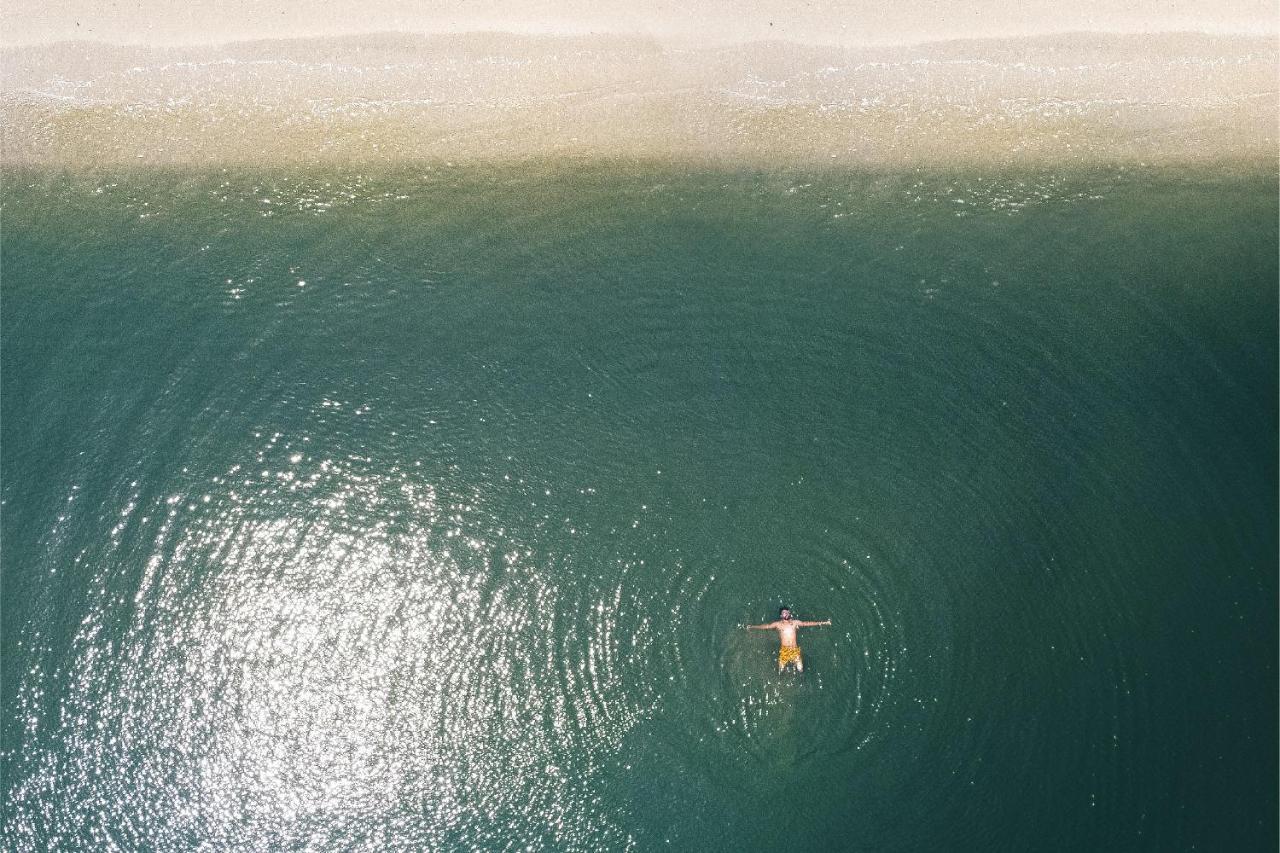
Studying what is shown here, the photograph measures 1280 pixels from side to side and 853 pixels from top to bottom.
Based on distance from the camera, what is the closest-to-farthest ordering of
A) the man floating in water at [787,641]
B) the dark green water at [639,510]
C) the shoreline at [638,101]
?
the dark green water at [639,510] < the man floating in water at [787,641] < the shoreline at [638,101]

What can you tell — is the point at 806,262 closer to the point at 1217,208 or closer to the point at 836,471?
the point at 836,471

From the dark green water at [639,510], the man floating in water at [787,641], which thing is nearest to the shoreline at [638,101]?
the dark green water at [639,510]

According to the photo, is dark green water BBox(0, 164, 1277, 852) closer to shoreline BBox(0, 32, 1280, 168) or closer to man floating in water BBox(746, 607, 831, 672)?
man floating in water BBox(746, 607, 831, 672)

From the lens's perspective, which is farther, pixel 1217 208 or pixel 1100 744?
pixel 1217 208

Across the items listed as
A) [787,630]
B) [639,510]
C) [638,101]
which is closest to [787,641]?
[787,630]

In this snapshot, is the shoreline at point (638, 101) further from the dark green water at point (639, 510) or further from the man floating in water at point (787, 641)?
the man floating in water at point (787, 641)

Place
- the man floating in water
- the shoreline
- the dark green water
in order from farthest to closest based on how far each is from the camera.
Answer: the shoreline < the man floating in water < the dark green water

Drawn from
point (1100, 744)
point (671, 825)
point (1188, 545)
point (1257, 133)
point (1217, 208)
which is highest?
point (1257, 133)

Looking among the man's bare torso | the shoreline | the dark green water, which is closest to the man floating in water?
the man's bare torso

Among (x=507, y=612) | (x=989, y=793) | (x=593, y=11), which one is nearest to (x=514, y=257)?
(x=593, y=11)
